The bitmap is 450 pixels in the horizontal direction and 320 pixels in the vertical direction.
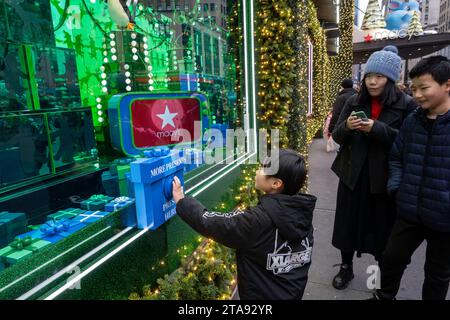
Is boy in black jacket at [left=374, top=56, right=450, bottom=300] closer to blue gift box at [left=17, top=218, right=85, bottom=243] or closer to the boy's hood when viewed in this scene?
the boy's hood

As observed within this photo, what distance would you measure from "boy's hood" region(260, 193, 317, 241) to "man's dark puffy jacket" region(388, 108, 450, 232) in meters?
0.96

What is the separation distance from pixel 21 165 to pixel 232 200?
2234mm

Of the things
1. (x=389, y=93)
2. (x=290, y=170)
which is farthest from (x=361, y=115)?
(x=290, y=170)

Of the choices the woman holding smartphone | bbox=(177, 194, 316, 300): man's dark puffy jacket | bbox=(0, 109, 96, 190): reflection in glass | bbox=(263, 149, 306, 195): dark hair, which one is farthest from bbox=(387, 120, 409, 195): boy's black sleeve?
bbox=(0, 109, 96, 190): reflection in glass

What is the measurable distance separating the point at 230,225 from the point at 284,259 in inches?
12.9

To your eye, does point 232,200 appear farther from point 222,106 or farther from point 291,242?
point 291,242

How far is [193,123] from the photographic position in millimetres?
3299

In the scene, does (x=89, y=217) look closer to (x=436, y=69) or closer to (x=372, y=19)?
(x=436, y=69)

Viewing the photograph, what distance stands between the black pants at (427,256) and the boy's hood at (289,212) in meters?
1.07

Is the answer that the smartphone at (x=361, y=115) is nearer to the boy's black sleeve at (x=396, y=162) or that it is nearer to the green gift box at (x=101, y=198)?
the boy's black sleeve at (x=396, y=162)

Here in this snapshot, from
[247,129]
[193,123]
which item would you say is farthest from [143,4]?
[247,129]
